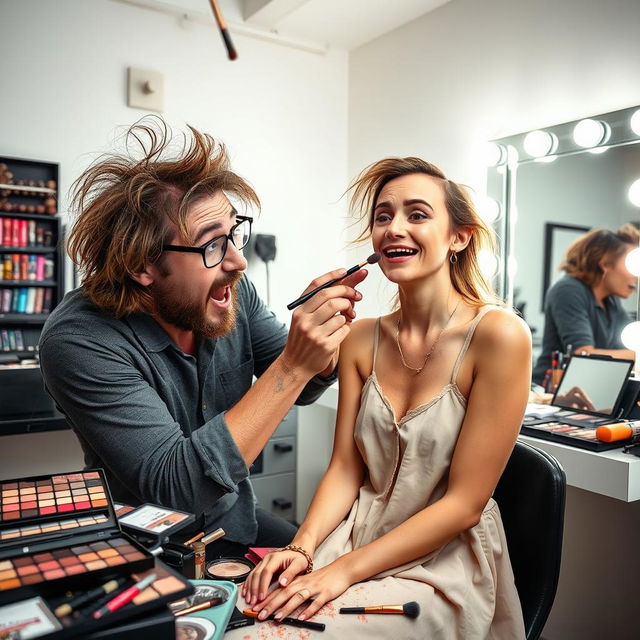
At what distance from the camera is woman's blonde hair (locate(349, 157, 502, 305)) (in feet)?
4.14

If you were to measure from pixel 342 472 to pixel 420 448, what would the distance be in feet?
0.61

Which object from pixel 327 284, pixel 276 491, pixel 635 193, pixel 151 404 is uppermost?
pixel 635 193

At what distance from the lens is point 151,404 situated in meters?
1.04

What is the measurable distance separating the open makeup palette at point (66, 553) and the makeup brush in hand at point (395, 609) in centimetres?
33

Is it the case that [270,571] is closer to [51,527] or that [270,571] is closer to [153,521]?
[153,521]

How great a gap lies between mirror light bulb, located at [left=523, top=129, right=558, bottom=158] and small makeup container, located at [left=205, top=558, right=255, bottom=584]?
5.91 ft

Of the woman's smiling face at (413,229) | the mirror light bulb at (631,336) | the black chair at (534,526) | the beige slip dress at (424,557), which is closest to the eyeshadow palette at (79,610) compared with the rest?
the beige slip dress at (424,557)

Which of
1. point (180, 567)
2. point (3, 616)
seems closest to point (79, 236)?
point (180, 567)

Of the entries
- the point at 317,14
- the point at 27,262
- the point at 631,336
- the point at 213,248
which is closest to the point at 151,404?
the point at 213,248

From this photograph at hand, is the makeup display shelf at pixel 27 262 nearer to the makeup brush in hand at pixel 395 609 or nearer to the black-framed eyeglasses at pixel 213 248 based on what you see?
the black-framed eyeglasses at pixel 213 248

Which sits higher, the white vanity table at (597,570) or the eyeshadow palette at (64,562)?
the eyeshadow palette at (64,562)

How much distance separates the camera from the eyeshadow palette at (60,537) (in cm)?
56

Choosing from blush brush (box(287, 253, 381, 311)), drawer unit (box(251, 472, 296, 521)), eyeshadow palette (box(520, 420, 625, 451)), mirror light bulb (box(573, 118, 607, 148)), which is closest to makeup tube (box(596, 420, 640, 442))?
eyeshadow palette (box(520, 420, 625, 451))

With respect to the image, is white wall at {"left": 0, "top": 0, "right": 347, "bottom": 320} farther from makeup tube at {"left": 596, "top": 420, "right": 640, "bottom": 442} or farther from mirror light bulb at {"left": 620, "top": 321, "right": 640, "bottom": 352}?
makeup tube at {"left": 596, "top": 420, "right": 640, "bottom": 442}
